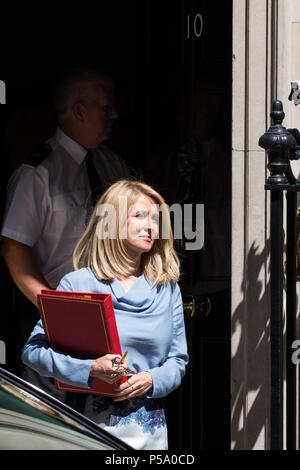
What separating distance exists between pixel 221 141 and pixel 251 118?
586 millimetres

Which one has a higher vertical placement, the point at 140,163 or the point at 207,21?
the point at 207,21

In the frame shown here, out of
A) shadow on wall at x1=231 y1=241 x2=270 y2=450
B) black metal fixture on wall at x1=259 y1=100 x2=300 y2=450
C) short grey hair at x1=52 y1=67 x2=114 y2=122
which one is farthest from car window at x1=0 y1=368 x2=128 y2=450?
short grey hair at x1=52 y1=67 x2=114 y2=122

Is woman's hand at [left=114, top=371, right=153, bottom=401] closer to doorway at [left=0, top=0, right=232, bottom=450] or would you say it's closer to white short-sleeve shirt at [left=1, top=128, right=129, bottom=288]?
doorway at [left=0, top=0, right=232, bottom=450]

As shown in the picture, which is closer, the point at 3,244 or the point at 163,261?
the point at 163,261

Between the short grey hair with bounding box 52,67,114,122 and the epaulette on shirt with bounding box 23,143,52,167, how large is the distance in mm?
174

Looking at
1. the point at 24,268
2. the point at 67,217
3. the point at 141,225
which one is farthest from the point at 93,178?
the point at 141,225

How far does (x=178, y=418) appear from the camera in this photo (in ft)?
17.7

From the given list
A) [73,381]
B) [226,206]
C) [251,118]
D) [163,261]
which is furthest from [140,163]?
[73,381]

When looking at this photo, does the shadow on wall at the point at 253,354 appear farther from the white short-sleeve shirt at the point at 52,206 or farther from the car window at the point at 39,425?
the car window at the point at 39,425

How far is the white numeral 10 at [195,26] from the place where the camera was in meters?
5.24

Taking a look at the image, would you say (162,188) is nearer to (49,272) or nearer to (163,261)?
(49,272)

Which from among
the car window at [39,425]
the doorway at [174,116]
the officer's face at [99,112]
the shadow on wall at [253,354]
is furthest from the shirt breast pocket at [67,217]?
the car window at [39,425]

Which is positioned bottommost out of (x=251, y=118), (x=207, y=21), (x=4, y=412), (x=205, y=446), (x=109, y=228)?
(x=205, y=446)

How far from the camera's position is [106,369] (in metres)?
3.84
